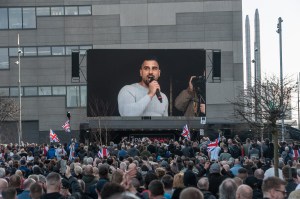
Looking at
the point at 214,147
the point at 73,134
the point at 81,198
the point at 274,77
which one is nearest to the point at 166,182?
the point at 81,198

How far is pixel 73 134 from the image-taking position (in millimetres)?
66188

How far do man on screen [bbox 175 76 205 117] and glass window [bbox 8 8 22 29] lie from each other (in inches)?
781

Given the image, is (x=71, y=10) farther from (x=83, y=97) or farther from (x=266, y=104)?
(x=266, y=104)

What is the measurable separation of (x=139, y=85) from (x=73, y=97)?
50.6 feet

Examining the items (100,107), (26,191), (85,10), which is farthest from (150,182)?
(85,10)

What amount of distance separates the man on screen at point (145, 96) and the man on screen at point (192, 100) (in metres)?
1.00

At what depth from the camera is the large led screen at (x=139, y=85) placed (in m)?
52.3

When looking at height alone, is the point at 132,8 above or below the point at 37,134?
above

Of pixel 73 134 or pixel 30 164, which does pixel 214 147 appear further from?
pixel 73 134

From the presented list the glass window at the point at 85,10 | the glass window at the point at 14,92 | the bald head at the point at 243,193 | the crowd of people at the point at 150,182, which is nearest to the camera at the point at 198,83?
the glass window at the point at 85,10

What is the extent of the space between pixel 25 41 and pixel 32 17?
82.2 inches

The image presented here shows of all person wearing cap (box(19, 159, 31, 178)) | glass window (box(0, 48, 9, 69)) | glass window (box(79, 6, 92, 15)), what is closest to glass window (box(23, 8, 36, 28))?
glass window (box(0, 48, 9, 69))

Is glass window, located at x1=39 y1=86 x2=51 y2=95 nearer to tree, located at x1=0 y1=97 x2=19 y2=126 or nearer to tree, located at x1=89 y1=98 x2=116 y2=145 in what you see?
tree, located at x1=0 y1=97 x2=19 y2=126

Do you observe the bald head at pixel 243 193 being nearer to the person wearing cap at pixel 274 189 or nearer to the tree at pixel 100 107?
the person wearing cap at pixel 274 189
